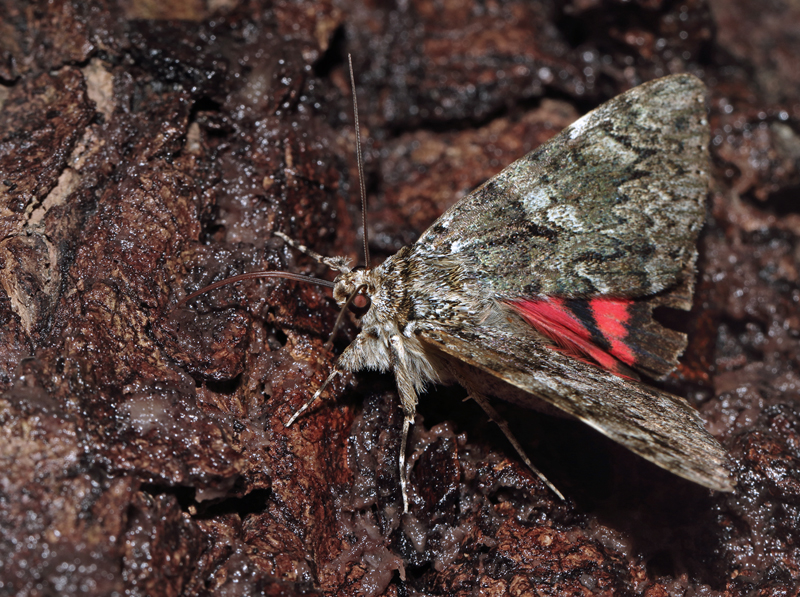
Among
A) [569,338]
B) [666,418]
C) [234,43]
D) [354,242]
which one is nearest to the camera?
[666,418]

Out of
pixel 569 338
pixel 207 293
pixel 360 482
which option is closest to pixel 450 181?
pixel 569 338

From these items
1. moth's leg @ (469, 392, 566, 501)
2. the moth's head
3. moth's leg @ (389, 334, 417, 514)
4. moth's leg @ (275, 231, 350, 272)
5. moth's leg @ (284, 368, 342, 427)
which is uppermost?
moth's leg @ (275, 231, 350, 272)

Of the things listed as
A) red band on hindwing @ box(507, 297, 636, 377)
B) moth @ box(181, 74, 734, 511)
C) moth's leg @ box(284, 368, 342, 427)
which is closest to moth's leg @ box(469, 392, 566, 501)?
moth @ box(181, 74, 734, 511)

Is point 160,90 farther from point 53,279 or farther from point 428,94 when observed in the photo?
point 428,94

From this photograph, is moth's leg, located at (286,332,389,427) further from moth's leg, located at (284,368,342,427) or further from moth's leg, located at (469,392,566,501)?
moth's leg, located at (469,392,566,501)

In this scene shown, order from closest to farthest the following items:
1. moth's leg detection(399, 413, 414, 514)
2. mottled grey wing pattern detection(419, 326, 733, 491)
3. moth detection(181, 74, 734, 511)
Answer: mottled grey wing pattern detection(419, 326, 733, 491)
moth's leg detection(399, 413, 414, 514)
moth detection(181, 74, 734, 511)

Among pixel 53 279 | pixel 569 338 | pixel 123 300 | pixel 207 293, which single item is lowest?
pixel 569 338

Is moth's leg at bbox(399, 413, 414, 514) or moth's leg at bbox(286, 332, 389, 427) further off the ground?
moth's leg at bbox(286, 332, 389, 427)
